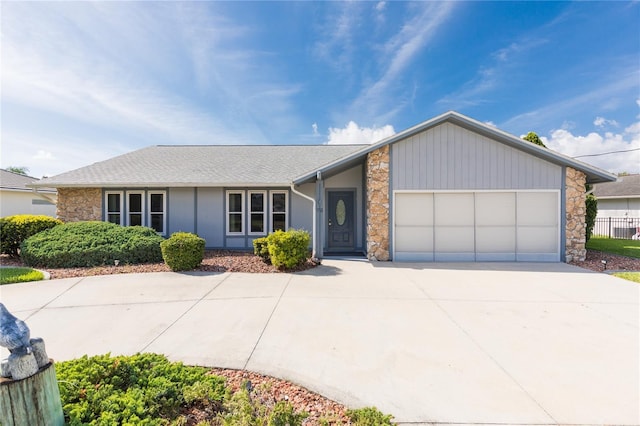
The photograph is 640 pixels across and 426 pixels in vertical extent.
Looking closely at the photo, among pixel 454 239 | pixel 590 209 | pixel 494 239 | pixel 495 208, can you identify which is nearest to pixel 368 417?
pixel 454 239

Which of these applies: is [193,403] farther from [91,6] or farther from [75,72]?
[75,72]

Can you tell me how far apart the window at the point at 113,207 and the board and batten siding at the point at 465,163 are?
10883 millimetres

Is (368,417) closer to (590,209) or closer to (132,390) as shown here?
(132,390)

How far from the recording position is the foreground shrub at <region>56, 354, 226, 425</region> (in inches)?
81.4

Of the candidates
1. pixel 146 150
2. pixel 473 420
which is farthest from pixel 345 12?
pixel 146 150

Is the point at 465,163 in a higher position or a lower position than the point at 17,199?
higher

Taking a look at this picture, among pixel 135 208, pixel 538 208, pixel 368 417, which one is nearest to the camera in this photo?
pixel 368 417

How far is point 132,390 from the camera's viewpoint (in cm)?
234

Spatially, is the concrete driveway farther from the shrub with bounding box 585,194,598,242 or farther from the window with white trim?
the shrub with bounding box 585,194,598,242

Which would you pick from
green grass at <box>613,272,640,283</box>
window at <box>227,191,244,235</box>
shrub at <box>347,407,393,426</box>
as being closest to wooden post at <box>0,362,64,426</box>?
shrub at <box>347,407,393,426</box>

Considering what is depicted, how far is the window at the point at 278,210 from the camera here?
1116 centimetres

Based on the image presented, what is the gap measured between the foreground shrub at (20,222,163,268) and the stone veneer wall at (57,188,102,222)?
189 cm

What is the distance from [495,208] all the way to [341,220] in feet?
17.7

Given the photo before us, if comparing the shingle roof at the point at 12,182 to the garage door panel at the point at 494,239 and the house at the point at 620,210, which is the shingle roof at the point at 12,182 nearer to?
the garage door panel at the point at 494,239
